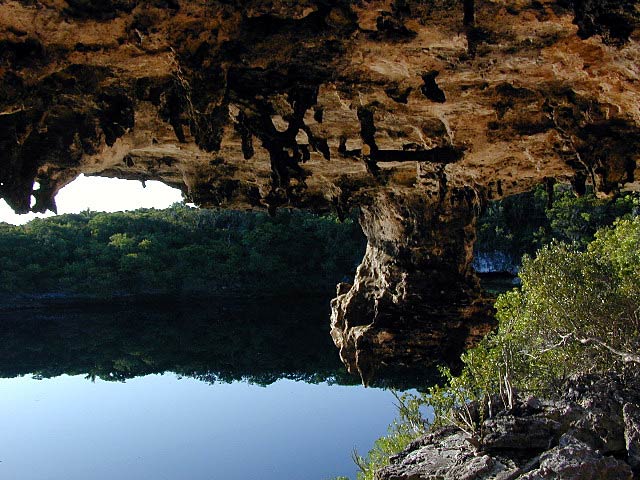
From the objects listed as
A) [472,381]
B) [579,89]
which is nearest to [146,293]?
[472,381]

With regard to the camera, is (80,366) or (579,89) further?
(80,366)

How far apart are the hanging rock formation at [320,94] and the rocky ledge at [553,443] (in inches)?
79.6

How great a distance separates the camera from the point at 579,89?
4.88 meters

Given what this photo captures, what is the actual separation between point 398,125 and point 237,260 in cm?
2746

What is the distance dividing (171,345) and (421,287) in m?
20.3

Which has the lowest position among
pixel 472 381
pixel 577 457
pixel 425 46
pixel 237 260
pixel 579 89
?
pixel 237 260

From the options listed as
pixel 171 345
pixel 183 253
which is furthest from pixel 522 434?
pixel 183 253

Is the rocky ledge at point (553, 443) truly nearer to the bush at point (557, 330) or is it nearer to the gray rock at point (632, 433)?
the gray rock at point (632, 433)

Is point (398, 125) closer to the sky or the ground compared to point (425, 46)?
closer to the ground

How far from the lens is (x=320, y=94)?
5.49m

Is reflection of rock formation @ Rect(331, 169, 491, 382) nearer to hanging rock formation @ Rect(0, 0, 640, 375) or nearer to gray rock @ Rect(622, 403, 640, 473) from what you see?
hanging rock formation @ Rect(0, 0, 640, 375)

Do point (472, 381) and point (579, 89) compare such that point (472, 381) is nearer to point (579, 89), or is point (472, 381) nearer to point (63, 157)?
point (579, 89)

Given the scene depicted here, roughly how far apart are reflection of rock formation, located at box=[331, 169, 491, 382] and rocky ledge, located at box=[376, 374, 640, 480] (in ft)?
6.79

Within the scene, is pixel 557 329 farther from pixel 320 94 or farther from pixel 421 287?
pixel 320 94
